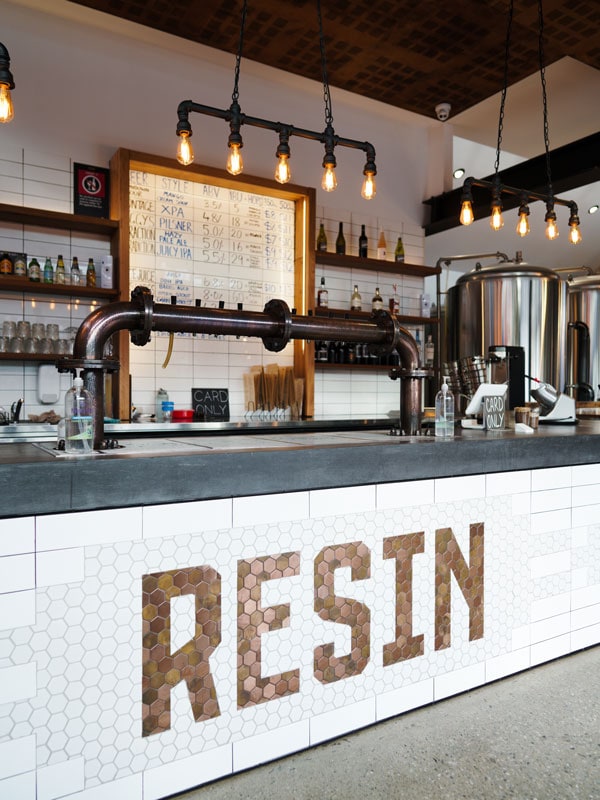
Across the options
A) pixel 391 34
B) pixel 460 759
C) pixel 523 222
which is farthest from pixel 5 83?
pixel 391 34

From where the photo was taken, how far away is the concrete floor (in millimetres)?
1489

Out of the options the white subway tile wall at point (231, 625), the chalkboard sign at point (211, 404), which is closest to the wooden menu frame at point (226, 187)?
the chalkboard sign at point (211, 404)

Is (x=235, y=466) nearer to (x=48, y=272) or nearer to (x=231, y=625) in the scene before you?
(x=231, y=625)

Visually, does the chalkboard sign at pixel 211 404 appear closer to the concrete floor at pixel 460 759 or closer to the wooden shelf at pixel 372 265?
the wooden shelf at pixel 372 265

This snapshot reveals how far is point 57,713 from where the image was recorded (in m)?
1.29

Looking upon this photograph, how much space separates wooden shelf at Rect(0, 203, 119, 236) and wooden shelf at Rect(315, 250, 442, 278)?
1753mm

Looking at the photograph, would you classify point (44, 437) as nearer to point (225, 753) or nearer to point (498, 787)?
point (225, 753)

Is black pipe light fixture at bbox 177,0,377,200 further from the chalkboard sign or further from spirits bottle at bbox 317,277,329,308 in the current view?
the chalkboard sign

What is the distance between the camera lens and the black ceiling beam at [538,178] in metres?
4.44

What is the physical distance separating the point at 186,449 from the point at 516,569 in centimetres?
132

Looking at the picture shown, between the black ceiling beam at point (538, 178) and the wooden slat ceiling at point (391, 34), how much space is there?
2.35ft

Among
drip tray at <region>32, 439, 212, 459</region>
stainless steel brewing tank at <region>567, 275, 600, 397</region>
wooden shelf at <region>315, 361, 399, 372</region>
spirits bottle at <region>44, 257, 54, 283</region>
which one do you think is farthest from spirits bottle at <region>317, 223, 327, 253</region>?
drip tray at <region>32, 439, 212, 459</region>

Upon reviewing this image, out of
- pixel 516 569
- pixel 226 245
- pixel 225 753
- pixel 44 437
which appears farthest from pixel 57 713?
pixel 226 245

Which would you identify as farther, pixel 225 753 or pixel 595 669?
pixel 595 669
